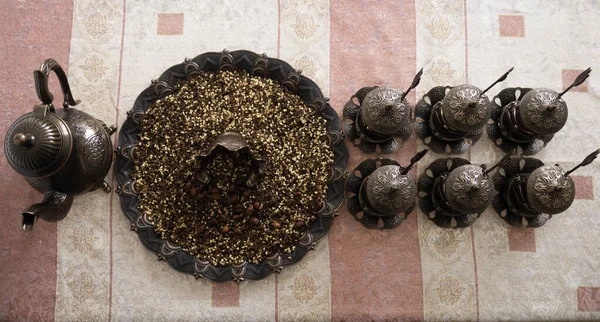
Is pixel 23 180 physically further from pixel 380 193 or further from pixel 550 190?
pixel 550 190

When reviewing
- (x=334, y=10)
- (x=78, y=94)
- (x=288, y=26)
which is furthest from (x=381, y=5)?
(x=78, y=94)

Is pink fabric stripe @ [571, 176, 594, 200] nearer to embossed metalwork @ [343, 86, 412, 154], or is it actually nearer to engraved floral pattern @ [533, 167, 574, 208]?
engraved floral pattern @ [533, 167, 574, 208]

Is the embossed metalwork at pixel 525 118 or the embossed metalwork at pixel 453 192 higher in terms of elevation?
the embossed metalwork at pixel 525 118

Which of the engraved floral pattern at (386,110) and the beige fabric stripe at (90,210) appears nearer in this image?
the engraved floral pattern at (386,110)

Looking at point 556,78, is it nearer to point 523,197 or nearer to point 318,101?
point 523,197

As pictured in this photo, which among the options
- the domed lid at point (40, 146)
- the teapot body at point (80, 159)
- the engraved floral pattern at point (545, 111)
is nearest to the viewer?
the domed lid at point (40, 146)

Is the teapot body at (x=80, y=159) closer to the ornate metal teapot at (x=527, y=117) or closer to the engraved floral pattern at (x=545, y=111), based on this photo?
the ornate metal teapot at (x=527, y=117)

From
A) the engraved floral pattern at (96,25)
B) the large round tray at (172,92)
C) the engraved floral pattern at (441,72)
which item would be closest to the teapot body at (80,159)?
the large round tray at (172,92)

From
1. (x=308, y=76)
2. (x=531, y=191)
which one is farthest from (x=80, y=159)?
(x=531, y=191)
